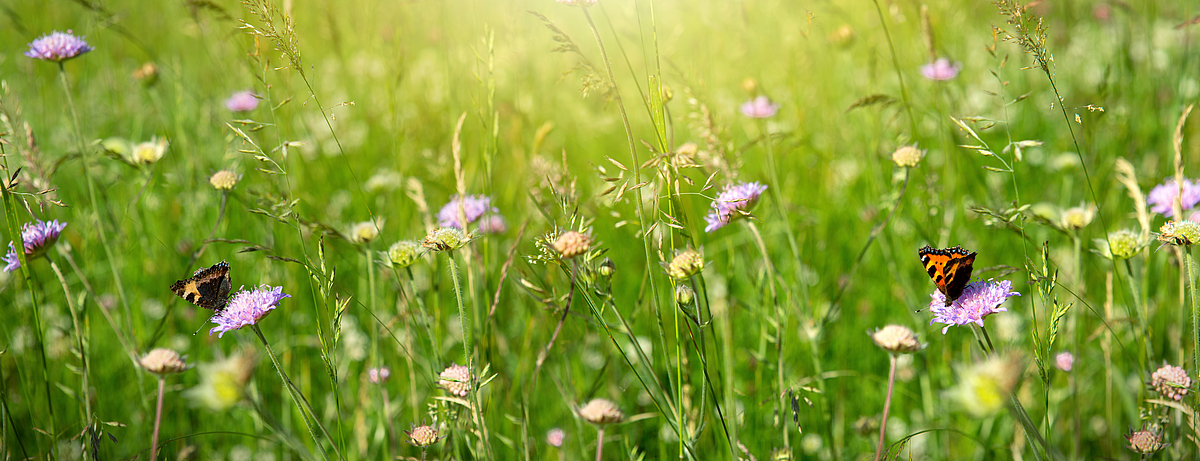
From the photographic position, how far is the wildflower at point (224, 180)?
6.25 feet

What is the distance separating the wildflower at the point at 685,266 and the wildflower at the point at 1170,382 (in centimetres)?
103

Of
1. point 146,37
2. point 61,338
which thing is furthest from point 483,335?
point 146,37

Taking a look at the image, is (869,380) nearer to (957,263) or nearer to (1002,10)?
(957,263)

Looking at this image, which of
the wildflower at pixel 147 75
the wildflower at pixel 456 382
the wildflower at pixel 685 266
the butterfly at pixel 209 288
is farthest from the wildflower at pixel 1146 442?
the wildflower at pixel 147 75

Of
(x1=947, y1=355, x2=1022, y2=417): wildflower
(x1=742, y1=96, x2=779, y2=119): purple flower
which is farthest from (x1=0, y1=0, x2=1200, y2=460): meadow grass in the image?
(x1=742, y1=96, x2=779, y2=119): purple flower

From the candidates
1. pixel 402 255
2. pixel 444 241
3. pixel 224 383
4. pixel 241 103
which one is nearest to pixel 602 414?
pixel 444 241

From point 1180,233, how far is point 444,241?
146 cm

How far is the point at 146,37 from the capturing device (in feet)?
19.0

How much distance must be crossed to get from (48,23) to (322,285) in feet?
20.4

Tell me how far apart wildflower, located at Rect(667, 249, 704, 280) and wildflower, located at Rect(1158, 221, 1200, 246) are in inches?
36.9

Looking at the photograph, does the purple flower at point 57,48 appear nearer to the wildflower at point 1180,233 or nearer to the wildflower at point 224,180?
the wildflower at point 224,180

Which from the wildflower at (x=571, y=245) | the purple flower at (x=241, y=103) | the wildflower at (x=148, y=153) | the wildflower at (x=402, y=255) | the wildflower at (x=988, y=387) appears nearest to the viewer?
the wildflower at (x=988, y=387)

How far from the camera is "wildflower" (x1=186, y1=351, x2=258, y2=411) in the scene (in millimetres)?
602

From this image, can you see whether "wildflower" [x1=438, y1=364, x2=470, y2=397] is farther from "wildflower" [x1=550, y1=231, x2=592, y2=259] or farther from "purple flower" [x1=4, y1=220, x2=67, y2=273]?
"purple flower" [x1=4, y1=220, x2=67, y2=273]
